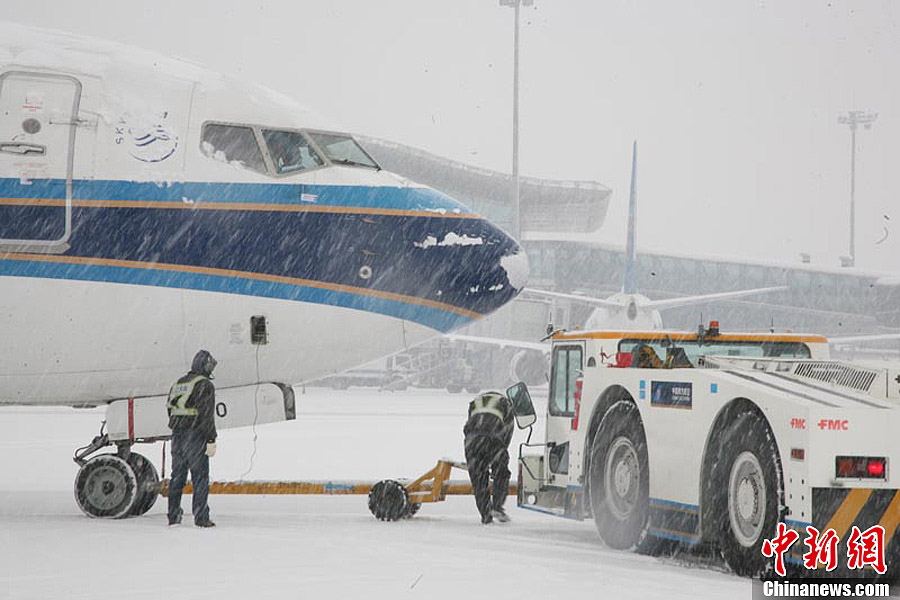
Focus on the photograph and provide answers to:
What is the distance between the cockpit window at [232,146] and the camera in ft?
36.0

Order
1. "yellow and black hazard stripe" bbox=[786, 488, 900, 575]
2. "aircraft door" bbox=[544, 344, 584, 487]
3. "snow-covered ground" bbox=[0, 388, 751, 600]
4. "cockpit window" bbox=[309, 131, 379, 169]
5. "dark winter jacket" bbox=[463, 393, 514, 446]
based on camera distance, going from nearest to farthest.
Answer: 1. "yellow and black hazard stripe" bbox=[786, 488, 900, 575]
2. "snow-covered ground" bbox=[0, 388, 751, 600]
3. "aircraft door" bbox=[544, 344, 584, 487]
4. "cockpit window" bbox=[309, 131, 379, 169]
5. "dark winter jacket" bbox=[463, 393, 514, 446]

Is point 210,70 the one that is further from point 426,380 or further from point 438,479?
point 426,380

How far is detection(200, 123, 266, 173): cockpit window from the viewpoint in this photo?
11.0m

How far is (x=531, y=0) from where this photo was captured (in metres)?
62.0

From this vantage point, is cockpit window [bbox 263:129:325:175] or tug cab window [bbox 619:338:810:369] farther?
cockpit window [bbox 263:129:325:175]

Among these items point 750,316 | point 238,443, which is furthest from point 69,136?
point 750,316

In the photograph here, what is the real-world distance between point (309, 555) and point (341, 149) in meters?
4.32

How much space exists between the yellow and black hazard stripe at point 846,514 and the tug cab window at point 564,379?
4.00 metres

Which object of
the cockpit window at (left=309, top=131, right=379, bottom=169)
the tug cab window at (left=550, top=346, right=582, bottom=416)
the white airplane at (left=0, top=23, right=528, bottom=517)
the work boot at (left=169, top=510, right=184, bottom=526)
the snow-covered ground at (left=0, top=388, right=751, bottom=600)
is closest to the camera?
the snow-covered ground at (left=0, top=388, right=751, bottom=600)

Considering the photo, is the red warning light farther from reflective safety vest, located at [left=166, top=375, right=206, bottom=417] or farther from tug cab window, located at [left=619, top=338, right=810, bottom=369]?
reflective safety vest, located at [left=166, top=375, right=206, bottom=417]

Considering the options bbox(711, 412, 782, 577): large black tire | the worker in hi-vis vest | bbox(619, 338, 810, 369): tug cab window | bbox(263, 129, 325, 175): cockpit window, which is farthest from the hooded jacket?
bbox(711, 412, 782, 577): large black tire

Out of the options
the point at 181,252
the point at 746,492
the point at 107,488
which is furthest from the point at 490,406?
the point at 746,492

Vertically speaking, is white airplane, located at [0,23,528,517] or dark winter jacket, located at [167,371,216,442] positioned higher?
white airplane, located at [0,23,528,517]

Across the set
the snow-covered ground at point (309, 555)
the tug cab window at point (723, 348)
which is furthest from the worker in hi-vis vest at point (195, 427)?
the tug cab window at point (723, 348)
